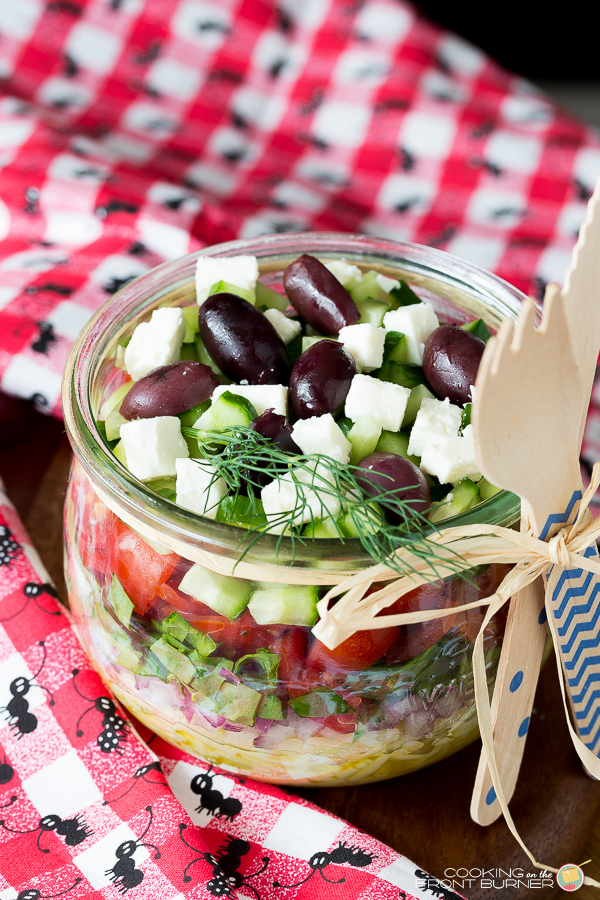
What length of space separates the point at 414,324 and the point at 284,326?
0.48 ft

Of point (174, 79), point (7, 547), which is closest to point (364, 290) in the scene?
point (7, 547)

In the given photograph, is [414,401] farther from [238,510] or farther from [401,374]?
[238,510]

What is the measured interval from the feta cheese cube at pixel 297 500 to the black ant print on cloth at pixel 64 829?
0.40m

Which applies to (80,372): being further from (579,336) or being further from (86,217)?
(86,217)

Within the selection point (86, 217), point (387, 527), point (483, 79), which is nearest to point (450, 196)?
point (483, 79)

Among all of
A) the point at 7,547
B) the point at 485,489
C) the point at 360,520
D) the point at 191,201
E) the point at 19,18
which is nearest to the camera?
the point at 360,520

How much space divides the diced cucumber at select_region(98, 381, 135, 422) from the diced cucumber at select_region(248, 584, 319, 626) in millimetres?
309

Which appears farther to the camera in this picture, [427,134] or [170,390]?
[427,134]

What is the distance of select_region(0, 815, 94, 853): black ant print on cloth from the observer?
879mm

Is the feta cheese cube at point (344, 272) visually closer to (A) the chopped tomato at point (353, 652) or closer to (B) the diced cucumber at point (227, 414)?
(B) the diced cucumber at point (227, 414)

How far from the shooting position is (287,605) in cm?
73

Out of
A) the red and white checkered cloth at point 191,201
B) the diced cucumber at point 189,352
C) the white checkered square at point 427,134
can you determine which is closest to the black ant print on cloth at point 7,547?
the red and white checkered cloth at point 191,201

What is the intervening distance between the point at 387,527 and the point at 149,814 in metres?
0.41

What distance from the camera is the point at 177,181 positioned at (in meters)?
2.02
